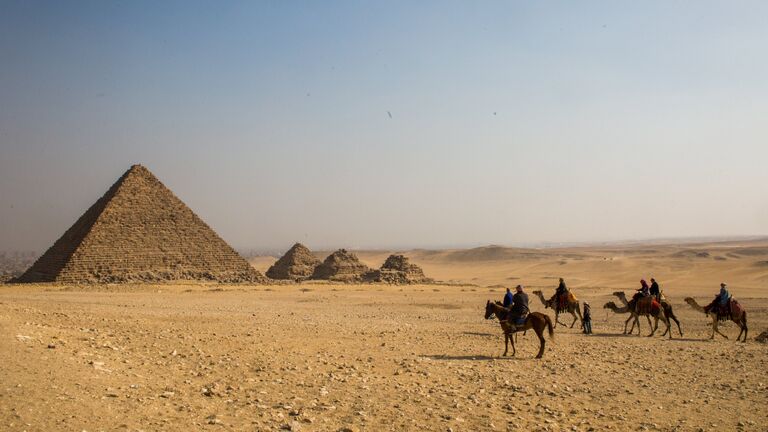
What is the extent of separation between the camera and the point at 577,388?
28.3 ft

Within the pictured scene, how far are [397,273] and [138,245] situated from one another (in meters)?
23.3

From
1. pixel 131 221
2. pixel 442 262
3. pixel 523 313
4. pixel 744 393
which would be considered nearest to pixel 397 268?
pixel 131 221

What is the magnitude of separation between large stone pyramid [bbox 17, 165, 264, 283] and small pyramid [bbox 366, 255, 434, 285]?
11.0 metres

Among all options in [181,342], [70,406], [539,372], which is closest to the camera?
[70,406]

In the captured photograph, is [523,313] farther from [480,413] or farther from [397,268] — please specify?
[397,268]

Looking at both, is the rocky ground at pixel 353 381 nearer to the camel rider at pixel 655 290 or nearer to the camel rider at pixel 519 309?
the camel rider at pixel 519 309

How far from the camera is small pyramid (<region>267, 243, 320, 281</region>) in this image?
56125mm

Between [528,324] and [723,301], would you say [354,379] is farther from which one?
[723,301]

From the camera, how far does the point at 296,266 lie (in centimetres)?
5709

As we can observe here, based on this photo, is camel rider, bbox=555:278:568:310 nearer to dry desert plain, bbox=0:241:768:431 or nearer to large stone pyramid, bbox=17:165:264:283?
dry desert plain, bbox=0:241:768:431

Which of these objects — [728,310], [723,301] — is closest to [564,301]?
[723,301]

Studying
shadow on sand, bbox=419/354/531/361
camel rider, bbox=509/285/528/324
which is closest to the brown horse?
camel rider, bbox=509/285/528/324

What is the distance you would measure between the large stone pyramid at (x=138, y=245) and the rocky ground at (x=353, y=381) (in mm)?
29716

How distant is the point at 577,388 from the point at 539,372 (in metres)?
1.27
